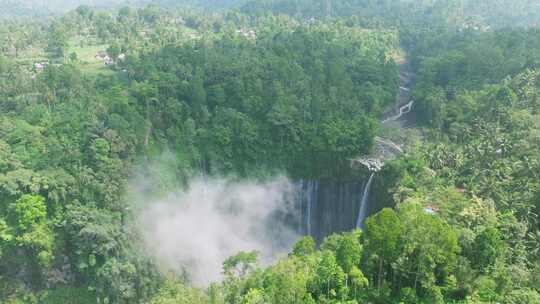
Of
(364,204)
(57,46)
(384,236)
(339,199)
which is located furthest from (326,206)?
(57,46)

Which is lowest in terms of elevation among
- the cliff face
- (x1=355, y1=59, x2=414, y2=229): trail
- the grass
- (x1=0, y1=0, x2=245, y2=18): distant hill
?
the cliff face

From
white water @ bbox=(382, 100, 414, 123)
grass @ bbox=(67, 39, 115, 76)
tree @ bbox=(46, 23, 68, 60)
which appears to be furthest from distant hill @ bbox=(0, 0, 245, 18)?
white water @ bbox=(382, 100, 414, 123)

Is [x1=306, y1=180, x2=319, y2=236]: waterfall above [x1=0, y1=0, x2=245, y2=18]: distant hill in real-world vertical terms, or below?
below

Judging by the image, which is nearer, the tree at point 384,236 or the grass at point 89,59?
the tree at point 384,236

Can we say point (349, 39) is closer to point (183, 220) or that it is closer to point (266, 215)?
point (266, 215)

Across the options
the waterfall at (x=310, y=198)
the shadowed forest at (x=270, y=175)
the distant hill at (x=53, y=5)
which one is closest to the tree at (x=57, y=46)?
the shadowed forest at (x=270, y=175)

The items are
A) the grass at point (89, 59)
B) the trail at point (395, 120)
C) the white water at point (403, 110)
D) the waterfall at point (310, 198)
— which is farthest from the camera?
the grass at point (89, 59)

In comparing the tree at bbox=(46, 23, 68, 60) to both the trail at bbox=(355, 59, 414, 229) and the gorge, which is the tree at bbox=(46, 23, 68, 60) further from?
the trail at bbox=(355, 59, 414, 229)

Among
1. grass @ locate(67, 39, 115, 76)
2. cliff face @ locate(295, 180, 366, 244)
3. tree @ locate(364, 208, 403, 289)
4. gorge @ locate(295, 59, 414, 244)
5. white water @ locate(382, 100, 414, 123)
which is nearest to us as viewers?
tree @ locate(364, 208, 403, 289)

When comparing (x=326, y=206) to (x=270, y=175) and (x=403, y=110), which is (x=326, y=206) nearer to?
(x=270, y=175)

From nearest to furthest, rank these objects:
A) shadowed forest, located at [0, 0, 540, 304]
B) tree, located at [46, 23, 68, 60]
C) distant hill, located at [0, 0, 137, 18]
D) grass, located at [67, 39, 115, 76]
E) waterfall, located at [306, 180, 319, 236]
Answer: shadowed forest, located at [0, 0, 540, 304] → waterfall, located at [306, 180, 319, 236] → grass, located at [67, 39, 115, 76] → tree, located at [46, 23, 68, 60] → distant hill, located at [0, 0, 137, 18]

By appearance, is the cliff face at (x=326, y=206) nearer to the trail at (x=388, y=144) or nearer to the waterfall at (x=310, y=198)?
the waterfall at (x=310, y=198)
